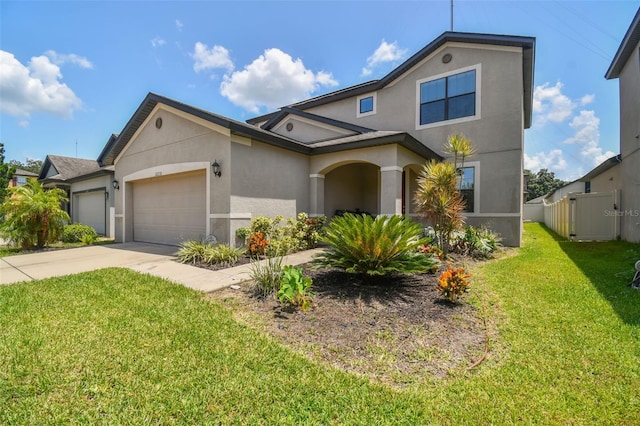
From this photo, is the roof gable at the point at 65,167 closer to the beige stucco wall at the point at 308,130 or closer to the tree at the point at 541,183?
the beige stucco wall at the point at 308,130

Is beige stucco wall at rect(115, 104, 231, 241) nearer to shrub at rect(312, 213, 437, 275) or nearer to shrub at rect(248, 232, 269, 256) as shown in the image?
shrub at rect(248, 232, 269, 256)

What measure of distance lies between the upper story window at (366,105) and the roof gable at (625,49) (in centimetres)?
919

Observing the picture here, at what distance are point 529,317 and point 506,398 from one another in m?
2.30

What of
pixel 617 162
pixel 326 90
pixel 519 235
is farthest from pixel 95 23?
pixel 617 162

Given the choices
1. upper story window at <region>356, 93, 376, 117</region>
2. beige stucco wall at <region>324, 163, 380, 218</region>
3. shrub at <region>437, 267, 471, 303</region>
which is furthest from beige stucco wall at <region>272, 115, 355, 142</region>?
shrub at <region>437, 267, 471, 303</region>

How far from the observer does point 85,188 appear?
1853cm

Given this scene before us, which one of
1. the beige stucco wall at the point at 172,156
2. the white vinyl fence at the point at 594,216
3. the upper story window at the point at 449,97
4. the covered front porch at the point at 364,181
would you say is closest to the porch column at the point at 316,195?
the covered front porch at the point at 364,181

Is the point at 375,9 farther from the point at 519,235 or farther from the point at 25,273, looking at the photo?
the point at 25,273

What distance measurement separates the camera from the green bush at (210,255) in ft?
25.8

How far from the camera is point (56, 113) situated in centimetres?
2164

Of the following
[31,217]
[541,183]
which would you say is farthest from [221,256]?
[541,183]

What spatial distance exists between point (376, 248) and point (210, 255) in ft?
15.7

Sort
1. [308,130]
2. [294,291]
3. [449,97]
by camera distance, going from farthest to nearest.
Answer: [308,130] → [449,97] → [294,291]

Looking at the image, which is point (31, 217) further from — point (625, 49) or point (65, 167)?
point (625, 49)
